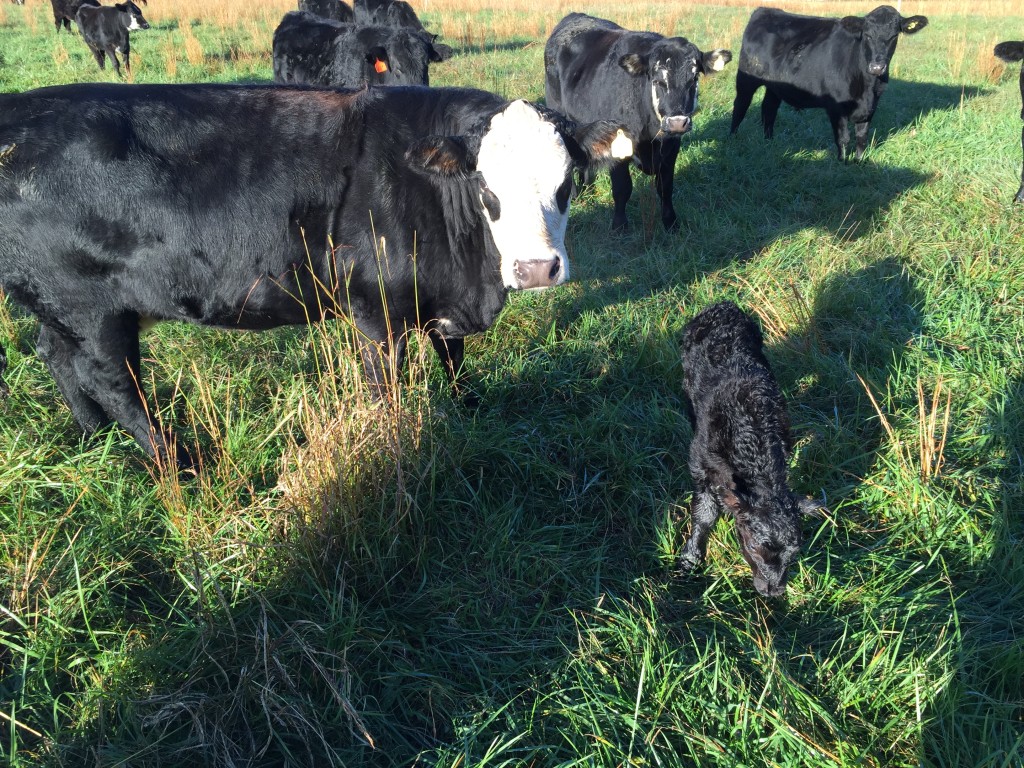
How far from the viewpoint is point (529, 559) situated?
3000 mm

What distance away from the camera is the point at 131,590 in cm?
275

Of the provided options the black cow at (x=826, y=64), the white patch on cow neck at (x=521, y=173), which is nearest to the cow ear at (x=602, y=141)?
the white patch on cow neck at (x=521, y=173)

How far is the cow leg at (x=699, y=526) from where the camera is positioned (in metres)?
2.98

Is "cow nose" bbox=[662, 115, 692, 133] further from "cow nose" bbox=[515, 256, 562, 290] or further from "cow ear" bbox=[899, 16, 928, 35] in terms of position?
"cow ear" bbox=[899, 16, 928, 35]

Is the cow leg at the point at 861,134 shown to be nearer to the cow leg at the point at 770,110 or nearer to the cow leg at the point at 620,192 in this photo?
the cow leg at the point at 770,110

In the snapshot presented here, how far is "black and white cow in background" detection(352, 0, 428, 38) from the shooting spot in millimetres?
10297

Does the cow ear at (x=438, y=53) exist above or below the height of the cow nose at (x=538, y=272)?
above

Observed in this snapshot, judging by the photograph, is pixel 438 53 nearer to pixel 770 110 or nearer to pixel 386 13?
pixel 386 13

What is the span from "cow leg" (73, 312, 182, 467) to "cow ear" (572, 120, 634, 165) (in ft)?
7.94

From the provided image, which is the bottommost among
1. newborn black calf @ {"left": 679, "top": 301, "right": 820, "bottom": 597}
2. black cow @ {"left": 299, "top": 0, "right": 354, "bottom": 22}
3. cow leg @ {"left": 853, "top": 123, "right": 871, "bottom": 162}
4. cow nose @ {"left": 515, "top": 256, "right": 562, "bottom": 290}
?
newborn black calf @ {"left": 679, "top": 301, "right": 820, "bottom": 597}

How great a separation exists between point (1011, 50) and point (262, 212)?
8.14 meters

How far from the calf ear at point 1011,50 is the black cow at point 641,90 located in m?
3.08

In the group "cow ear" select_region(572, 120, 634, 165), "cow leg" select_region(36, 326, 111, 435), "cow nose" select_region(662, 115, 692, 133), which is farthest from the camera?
"cow nose" select_region(662, 115, 692, 133)

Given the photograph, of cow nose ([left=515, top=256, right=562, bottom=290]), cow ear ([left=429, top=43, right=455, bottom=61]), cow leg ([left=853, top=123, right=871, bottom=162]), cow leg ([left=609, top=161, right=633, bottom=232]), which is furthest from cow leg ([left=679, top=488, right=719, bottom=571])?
cow ear ([left=429, top=43, right=455, bottom=61])
